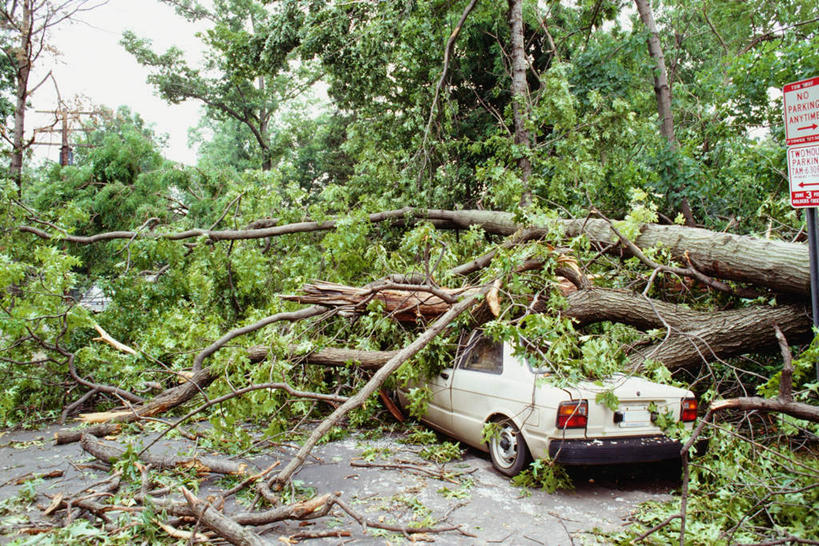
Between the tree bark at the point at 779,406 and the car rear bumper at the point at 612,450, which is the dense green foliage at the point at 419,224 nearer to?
the car rear bumper at the point at 612,450

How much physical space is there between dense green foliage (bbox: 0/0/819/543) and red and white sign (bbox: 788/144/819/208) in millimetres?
1182

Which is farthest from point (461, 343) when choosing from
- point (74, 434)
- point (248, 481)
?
point (74, 434)

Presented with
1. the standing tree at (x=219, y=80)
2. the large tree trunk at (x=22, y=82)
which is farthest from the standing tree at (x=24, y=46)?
the standing tree at (x=219, y=80)

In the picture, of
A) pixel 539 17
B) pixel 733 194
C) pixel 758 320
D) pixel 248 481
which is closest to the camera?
pixel 248 481

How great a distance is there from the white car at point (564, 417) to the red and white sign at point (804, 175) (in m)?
1.72

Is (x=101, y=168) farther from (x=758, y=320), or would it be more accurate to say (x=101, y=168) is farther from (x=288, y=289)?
(x=758, y=320)

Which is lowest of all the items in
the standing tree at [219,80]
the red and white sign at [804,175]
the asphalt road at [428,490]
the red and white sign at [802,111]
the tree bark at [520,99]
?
the asphalt road at [428,490]

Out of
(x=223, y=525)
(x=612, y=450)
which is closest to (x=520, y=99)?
(x=612, y=450)

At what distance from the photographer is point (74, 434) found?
228 inches

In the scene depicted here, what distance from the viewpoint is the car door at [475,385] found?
4922mm

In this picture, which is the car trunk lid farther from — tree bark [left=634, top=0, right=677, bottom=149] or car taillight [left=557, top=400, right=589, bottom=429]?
tree bark [left=634, top=0, right=677, bottom=149]

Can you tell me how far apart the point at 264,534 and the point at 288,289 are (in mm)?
4529

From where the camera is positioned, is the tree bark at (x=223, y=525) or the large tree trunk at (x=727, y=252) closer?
the tree bark at (x=223, y=525)

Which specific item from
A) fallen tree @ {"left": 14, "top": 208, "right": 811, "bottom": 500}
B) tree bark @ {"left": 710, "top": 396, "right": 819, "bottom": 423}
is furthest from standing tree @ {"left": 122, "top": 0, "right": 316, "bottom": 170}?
tree bark @ {"left": 710, "top": 396, "right": 819, "bottom": 423}
